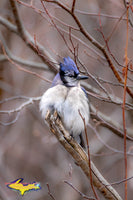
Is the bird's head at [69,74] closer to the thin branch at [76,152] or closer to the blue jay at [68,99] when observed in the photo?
the blue jay at [68,99]

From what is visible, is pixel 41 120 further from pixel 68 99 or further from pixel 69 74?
pixel 68 99

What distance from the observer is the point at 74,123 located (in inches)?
154

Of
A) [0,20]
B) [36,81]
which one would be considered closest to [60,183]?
[36,81]

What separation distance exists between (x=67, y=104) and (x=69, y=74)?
16.7 inches

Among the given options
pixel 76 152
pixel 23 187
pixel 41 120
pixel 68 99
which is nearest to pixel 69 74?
pixel 68 99

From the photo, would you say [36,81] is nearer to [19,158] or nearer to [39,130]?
[39,130]

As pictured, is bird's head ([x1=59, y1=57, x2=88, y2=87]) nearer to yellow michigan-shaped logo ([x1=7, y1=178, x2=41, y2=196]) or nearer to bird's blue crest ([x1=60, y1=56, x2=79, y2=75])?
bird's blue crest ([x1=60, y1=56, x2=79, y2=75])

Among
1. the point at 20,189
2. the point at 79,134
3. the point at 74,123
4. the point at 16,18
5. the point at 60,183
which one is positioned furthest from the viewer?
the point at 60,183

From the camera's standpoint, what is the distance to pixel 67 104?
3820 millimetres

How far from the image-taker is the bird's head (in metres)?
3.98

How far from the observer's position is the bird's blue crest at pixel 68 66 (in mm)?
3951

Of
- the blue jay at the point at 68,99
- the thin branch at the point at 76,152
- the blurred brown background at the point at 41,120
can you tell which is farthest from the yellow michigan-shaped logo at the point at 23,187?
the blurred brown background at the point at 41,120

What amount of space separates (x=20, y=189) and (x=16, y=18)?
9.35 feet

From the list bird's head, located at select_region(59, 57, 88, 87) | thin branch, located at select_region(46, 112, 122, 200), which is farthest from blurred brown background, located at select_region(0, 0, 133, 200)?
thin branch, located at select_region(46, 112, 122, 200)
